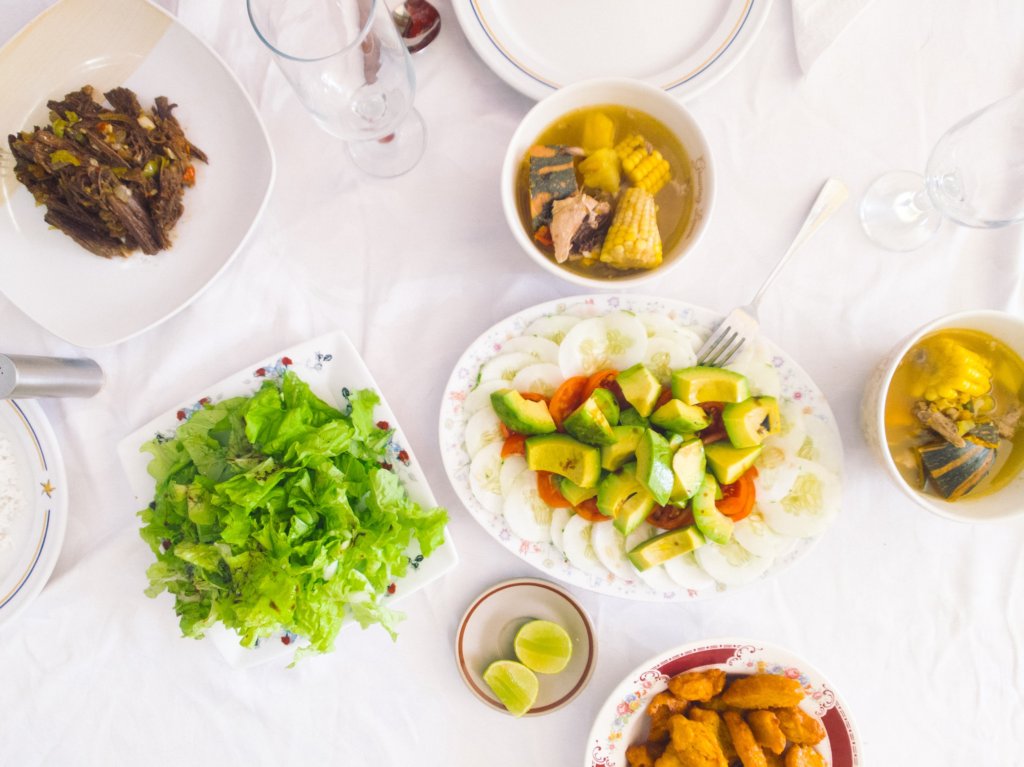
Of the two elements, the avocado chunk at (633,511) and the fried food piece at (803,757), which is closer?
the avocado chunk at (633,511)

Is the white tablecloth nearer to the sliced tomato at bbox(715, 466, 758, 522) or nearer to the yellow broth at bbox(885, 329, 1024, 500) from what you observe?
the yellow broth at bbox(885, 329, 1024, 500)

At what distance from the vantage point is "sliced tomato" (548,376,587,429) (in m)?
1.18

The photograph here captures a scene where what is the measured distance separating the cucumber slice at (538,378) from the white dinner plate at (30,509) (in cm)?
87

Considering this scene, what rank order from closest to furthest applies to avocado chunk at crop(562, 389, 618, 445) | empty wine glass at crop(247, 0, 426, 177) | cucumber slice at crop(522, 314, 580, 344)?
1. empty wine glass at crop(247, 0, 426, 177)
2. avocado chunk at crop(562, 389, 618, 445)
3. cucumber slice at crop(522, 314, 580, 344)

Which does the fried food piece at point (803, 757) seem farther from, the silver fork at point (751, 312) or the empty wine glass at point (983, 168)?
the empty wine glass at point (983, 168)

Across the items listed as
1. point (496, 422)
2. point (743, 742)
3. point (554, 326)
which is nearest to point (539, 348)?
point (554, 326)

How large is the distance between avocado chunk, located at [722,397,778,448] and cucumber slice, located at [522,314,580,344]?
31 centimetres

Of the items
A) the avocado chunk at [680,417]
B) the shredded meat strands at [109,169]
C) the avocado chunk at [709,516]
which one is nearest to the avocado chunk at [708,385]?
the avocado chunk at [680,417]

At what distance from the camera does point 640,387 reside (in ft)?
3.73

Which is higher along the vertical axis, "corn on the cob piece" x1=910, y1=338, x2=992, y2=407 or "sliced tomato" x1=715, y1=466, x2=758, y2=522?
"corn on the cob piece" x1=910, y1=338, x2=992, y2=407

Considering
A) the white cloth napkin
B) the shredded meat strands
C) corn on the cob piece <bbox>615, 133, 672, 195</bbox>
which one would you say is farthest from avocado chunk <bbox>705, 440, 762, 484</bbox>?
the shredded meat strands

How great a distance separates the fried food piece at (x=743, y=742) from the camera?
124cm

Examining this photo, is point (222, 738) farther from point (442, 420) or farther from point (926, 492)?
point (926, 492)

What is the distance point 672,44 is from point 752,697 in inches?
47.0
